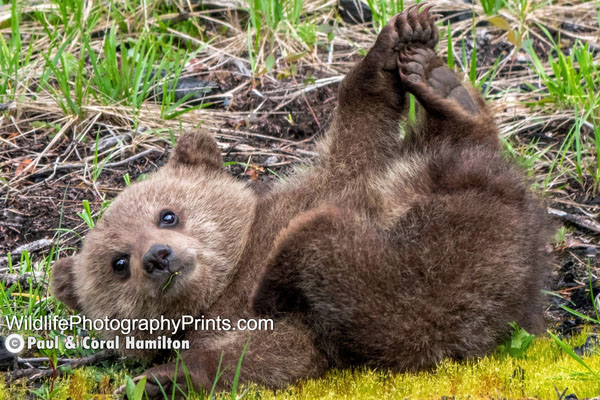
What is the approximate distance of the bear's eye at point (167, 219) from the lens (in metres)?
5.25

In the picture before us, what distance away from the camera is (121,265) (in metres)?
5.14

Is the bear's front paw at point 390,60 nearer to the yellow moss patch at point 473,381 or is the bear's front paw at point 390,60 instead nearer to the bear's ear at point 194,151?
the bear's ear at point 194,151

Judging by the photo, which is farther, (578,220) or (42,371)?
(578,220)

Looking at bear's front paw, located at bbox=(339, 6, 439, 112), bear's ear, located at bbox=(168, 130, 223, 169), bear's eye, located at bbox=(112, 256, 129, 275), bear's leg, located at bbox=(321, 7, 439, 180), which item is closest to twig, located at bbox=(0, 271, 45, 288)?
bear's eye, located at bbox=(112, 256, 129, 275)

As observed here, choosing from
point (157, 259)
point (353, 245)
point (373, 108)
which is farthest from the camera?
point (373, 108)

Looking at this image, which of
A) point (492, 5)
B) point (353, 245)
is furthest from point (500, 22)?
point (353, 245)

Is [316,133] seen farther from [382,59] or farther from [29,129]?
[29,129]

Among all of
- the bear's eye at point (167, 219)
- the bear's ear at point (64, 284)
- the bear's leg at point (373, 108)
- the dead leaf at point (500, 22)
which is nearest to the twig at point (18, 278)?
the bear's ear at point (64, 284)

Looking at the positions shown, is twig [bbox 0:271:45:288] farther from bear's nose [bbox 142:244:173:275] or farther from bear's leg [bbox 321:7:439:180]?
bear's leg [bbox 321:7:439:180]

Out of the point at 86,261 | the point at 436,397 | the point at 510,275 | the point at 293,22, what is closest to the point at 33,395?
the point at 86,261

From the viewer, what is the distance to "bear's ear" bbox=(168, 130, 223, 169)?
5703mm

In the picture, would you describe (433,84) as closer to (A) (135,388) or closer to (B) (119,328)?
(B) (119,328)

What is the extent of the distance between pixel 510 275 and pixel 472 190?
53 cm

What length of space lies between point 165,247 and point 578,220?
316 centimetres
